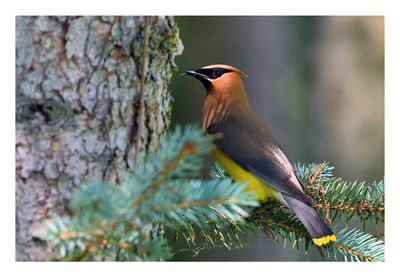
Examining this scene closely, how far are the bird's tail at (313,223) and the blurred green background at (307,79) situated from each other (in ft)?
11.9

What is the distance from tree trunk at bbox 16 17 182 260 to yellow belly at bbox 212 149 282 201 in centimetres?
95

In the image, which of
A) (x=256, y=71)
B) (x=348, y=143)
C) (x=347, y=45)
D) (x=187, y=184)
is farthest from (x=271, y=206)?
(x=347, y=45)

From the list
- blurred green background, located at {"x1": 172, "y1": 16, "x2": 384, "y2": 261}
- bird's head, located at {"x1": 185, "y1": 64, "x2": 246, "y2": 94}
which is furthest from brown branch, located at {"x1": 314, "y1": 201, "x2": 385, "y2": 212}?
blurred green background, located at {"x1": 172, "y1": 16, "x2": 384, "y2": 261}

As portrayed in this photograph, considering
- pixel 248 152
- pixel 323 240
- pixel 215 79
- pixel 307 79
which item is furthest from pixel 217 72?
pixel 307 79

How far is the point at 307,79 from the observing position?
762 centimetres

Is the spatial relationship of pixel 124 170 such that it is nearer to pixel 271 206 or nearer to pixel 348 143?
pixel 271 206

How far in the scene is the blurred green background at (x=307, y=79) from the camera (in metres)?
6.98

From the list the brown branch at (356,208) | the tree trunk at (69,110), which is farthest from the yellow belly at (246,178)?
the tree trunk at (69,110)

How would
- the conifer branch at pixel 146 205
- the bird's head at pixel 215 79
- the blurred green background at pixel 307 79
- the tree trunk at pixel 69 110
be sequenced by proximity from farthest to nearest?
the blurred green background at pixel 307 79, the bird's head at pixel 215 79, the tree trunk at pixel 69 110, the conifer branch at pixel 146 205

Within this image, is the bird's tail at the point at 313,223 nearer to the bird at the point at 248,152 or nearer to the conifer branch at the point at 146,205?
the bird at the point at 248,152

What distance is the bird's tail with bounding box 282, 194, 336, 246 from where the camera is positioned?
2891 mm

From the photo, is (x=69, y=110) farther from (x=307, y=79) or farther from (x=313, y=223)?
(x=307, y=79)
